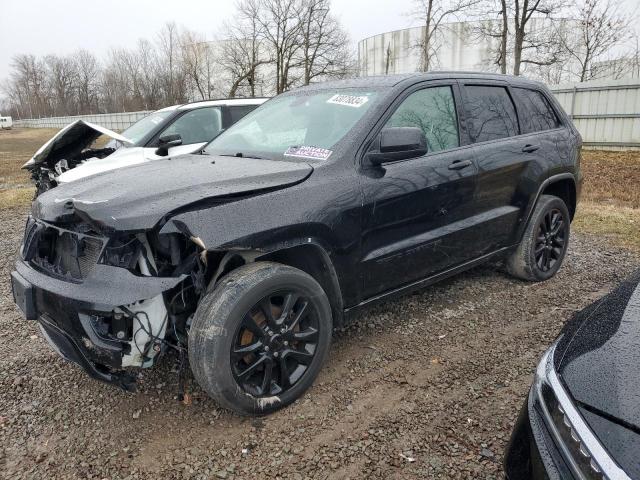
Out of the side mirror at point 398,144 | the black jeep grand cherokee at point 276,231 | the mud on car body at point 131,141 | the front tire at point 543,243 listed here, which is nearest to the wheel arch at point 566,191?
the front tire at point 543,243

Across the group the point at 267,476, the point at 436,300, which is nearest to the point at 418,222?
the point at 436,300

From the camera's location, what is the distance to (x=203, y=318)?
→ 2332mm

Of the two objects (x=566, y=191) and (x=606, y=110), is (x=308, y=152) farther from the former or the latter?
(x=606, y=110)

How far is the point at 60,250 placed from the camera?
2641mm

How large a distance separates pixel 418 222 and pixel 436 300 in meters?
1.13

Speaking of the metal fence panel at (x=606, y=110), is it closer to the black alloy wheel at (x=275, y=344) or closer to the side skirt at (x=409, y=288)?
the side skirt at (x=409, y=288)

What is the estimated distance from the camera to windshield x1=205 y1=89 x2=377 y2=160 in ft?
10.1

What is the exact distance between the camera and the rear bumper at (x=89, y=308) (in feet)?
7.14

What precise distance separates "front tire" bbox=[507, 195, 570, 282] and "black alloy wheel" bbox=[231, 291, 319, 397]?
7.98ft

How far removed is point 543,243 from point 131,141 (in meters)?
5.21

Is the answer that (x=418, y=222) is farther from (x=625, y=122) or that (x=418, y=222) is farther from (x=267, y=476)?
(x=625, y=122)

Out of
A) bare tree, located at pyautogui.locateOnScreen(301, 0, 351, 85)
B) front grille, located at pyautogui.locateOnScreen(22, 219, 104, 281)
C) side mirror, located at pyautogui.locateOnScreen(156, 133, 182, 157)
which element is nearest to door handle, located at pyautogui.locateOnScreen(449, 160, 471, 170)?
front grille, located at pyautogui.locateOnScreen(22, 219, 104, 281)

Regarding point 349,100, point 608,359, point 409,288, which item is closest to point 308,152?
point 349,100

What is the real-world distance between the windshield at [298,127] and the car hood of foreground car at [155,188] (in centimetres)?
21
